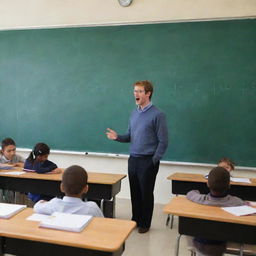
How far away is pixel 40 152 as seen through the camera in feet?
11.0

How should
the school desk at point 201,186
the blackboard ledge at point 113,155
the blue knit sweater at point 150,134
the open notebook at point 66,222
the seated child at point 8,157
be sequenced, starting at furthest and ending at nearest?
the blackboard ledge at point 113,155
the seated child at point 8,157
the blue knit sweater at point 150,134
the school desk at point 201,186
the open notebook at point 66,222

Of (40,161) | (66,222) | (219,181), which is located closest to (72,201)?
(66,222)

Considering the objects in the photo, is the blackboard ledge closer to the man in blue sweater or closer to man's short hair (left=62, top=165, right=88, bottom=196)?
the man in blue sweater

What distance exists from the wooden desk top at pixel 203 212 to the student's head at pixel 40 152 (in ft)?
5.34

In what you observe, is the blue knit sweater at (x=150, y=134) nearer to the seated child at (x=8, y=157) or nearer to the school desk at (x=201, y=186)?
the school desk at (x=201, y=186)

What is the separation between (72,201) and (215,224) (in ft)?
3.12

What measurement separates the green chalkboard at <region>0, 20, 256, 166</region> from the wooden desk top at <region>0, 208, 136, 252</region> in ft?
9.22

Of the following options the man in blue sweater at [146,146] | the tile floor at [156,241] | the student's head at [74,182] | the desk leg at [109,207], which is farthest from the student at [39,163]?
the student's head at [74,182]

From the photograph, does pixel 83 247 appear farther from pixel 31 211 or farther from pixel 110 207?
pixel 110 207

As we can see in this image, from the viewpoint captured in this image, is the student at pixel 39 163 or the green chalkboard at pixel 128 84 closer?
the student at pixel 39 163

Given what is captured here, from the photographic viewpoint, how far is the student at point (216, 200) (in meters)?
2.15

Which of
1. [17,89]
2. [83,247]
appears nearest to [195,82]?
[17,89]

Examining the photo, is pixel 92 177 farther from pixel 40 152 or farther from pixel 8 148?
pixel 8 148

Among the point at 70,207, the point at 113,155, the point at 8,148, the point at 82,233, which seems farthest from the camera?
the point at 113,155
